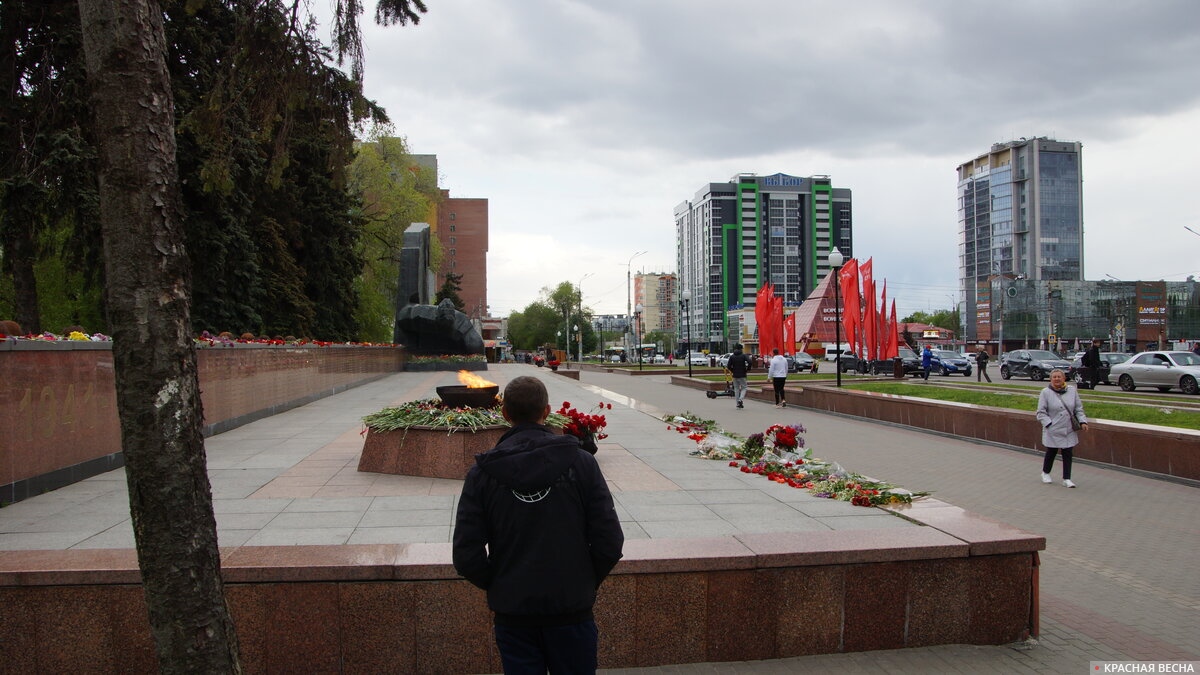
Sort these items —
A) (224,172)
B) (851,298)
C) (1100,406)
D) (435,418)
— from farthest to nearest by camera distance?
(851,298) < (1100,406) < (435,418) < (224,172)

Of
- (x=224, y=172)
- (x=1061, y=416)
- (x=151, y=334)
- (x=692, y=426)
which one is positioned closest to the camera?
(x=151, y=334)

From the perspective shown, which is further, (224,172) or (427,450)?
(427,450)

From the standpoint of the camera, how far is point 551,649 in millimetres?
2682

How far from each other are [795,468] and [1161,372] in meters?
23.0

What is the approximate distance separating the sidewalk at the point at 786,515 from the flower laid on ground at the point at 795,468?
209 millimetres

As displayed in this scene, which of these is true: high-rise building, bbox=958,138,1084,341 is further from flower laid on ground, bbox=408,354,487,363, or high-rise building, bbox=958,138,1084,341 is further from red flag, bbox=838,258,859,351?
red flag, bbox=838,258,859,351

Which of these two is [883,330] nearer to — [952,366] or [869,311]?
[869,311]

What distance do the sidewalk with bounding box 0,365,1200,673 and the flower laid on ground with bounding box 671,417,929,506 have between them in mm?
209

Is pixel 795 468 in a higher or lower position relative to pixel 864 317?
lower

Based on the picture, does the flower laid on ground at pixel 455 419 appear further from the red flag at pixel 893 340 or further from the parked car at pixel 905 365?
the parked car at pixel 905 365

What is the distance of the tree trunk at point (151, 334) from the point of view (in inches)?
96.4

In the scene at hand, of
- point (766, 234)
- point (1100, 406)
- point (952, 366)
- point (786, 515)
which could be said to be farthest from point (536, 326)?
point (786, 515)

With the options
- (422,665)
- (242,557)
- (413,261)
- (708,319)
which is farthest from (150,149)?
(708,319)

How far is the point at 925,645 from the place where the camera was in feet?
15.0
